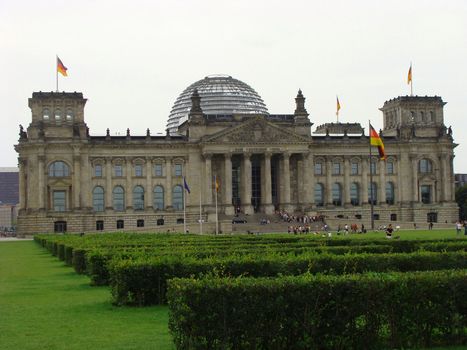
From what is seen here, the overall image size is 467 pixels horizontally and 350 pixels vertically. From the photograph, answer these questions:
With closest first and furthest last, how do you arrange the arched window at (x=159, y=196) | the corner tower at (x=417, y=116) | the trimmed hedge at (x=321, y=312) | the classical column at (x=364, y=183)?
the trimmed hedge at (x=321, y=312) < the arched window at (x=159, y=196) < the classical column at (x=364, y=183) < the corner tower at (x=417, y=116)

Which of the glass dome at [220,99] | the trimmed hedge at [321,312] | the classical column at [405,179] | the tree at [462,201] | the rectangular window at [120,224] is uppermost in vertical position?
the glass dome at [220,99]

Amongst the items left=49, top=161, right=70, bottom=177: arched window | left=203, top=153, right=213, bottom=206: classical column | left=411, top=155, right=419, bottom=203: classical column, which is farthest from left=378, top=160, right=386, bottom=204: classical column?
left=49, top=161, right=70, bottom=177: arched window

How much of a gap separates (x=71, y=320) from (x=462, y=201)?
121m

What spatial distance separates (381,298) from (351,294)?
699mm

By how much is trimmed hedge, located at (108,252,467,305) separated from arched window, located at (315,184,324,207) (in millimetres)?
93329

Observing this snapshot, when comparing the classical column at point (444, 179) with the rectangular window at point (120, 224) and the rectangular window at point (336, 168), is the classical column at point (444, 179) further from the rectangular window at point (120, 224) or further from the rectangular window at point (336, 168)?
the rectangular window at point (120, 224)

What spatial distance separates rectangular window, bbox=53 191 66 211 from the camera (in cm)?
11212

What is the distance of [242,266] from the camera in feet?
81.3

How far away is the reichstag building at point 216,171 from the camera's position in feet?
366

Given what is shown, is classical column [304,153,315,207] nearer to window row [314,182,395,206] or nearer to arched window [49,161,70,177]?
window row [314,182,395,206]

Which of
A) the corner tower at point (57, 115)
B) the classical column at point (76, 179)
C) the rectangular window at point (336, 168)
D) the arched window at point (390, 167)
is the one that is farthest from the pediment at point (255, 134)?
the corner tower at point (57, 115)

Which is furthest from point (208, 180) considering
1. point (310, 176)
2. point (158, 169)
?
point (310, 176)

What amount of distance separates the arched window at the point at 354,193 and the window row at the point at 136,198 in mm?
27090

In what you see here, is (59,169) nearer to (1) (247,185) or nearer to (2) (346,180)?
(1) (247,185)
